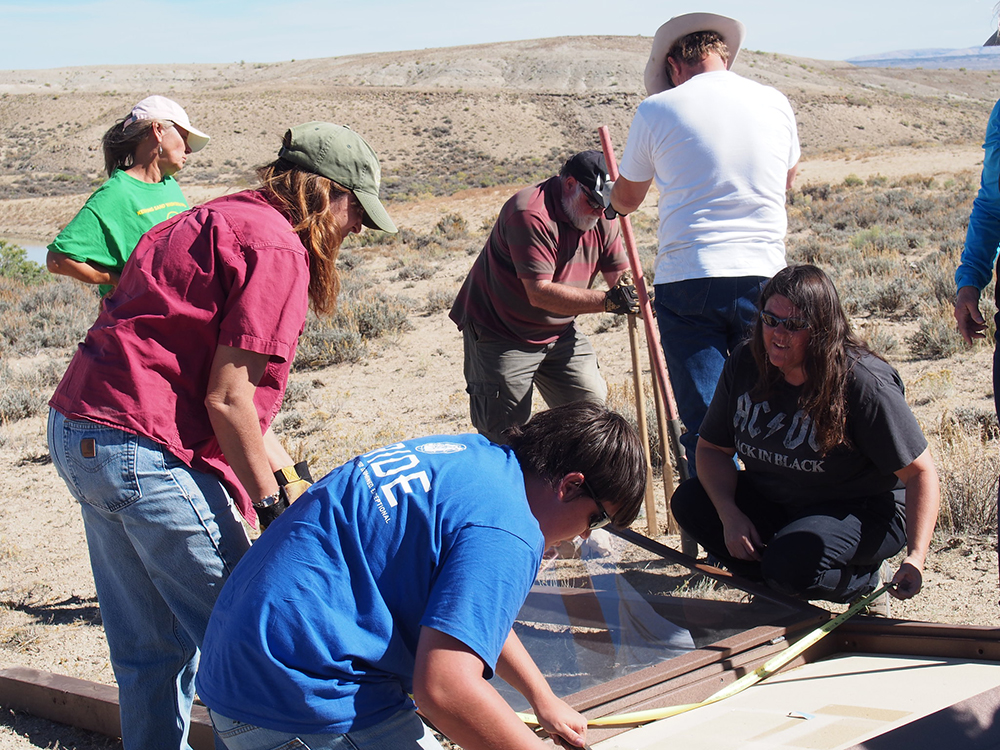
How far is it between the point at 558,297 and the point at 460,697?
8.23ft

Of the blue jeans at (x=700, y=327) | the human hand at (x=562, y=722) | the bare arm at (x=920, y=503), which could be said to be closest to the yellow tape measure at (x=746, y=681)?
the bare arm at (x=920, y=503)

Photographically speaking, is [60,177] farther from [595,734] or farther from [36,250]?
[595,734]

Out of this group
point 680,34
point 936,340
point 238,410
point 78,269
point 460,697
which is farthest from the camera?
point 936,340

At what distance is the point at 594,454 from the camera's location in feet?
5.04

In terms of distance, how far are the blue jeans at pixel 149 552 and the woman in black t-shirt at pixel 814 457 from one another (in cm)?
166

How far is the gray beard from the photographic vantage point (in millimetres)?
3701

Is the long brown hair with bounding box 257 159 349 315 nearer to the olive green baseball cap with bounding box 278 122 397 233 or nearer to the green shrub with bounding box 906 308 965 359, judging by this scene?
the olive green baseball cap with bounding box 278 122 397 233

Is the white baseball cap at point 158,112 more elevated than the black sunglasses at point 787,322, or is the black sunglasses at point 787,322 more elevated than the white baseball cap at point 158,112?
the white baseball cap at point 158,112

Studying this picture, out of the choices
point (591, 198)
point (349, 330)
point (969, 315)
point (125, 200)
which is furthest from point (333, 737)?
point (349, 330)

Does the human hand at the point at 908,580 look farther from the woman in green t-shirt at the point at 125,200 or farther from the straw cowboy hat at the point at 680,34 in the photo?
the woman in green t-shirt at the point at 125,200

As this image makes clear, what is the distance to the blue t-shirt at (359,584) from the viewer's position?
142 centimetres

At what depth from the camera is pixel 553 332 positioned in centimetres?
397

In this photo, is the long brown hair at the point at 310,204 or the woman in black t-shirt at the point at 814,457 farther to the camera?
the woman in black t-shirt at the point at 814,457

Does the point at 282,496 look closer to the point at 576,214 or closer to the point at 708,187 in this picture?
the point at 708,187
